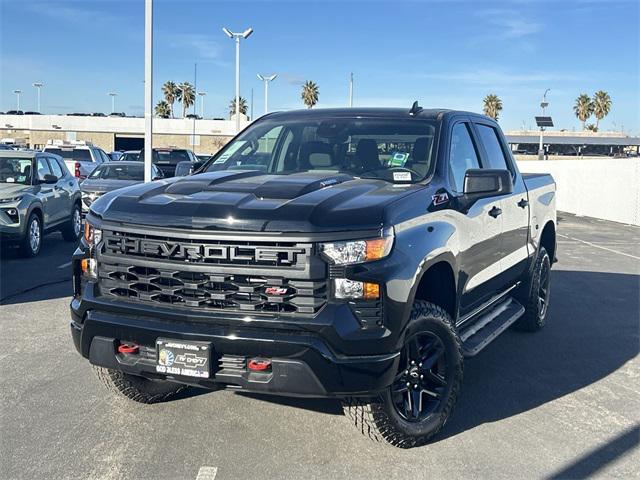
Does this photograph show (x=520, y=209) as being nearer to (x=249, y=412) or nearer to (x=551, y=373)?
(x=551, y=373)

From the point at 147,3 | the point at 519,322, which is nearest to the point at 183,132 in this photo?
the point at 147,3

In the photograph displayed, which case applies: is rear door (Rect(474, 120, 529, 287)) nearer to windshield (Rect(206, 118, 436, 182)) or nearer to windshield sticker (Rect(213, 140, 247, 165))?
windshield (Rect(206, 118, 436, 182))

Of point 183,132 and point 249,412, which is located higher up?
point 183,132

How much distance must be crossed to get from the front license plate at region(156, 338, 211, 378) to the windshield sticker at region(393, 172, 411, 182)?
1.73 metres

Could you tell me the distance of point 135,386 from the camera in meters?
4.51

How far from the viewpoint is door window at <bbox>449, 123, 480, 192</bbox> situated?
4.82m

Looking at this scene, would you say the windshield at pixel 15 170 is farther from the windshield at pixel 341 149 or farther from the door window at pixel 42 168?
the windshield at pixel 341 149

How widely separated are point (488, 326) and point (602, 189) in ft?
61.6

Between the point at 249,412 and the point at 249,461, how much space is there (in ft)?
2.34

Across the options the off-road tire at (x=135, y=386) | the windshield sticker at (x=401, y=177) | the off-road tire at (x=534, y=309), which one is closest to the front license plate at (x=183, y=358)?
the off-road tire at (x=135, y=386)

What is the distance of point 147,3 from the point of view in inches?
620

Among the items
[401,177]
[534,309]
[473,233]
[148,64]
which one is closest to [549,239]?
[534,309]

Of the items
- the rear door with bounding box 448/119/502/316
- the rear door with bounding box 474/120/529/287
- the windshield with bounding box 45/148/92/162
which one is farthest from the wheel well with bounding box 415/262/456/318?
the windshield with bounding box 45/148/92/162

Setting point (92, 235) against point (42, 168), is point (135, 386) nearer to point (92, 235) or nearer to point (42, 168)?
point (92, 235)
